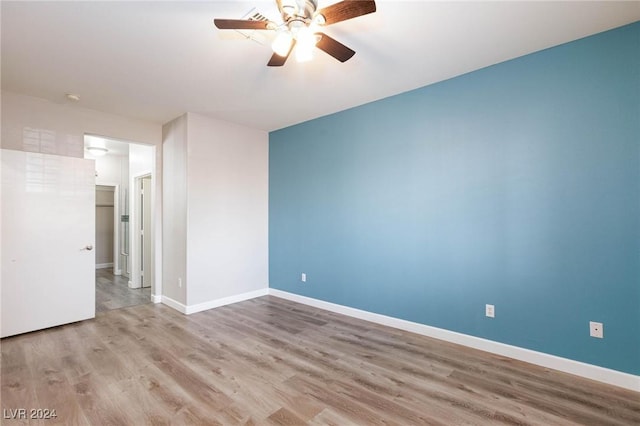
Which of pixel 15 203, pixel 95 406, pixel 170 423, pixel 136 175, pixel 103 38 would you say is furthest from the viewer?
pixel 136 175

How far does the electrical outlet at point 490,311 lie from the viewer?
284 cm

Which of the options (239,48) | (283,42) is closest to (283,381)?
(283,42)

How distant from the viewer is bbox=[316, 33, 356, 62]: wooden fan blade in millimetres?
1982

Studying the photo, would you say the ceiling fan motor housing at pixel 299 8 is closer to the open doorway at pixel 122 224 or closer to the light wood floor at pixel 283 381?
the light wood floor at pixel 283 381

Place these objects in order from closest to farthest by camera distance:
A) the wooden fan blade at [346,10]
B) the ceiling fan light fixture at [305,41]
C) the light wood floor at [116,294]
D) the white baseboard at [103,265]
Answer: the wooden fan blade at [346,10], the ceiling fan light fixture at [305,41], the light wood floor at [116,294], the white baseboard at [103,265]

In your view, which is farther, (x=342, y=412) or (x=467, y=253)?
(x=467, y=253)

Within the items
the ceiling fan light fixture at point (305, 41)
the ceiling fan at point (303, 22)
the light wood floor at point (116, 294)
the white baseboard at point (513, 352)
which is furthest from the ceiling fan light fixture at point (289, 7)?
the light wood floor at point (116, 294)

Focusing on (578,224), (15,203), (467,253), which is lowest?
(467,253)

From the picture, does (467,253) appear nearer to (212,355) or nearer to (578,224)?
(578,224)

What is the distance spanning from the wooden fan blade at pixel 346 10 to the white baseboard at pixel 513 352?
3.00m

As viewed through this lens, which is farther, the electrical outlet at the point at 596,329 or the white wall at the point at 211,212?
the white wall at the point at 211,212

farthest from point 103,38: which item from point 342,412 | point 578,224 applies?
point 578,224

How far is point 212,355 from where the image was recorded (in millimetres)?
2832

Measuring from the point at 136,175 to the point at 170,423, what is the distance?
15.3 ft
